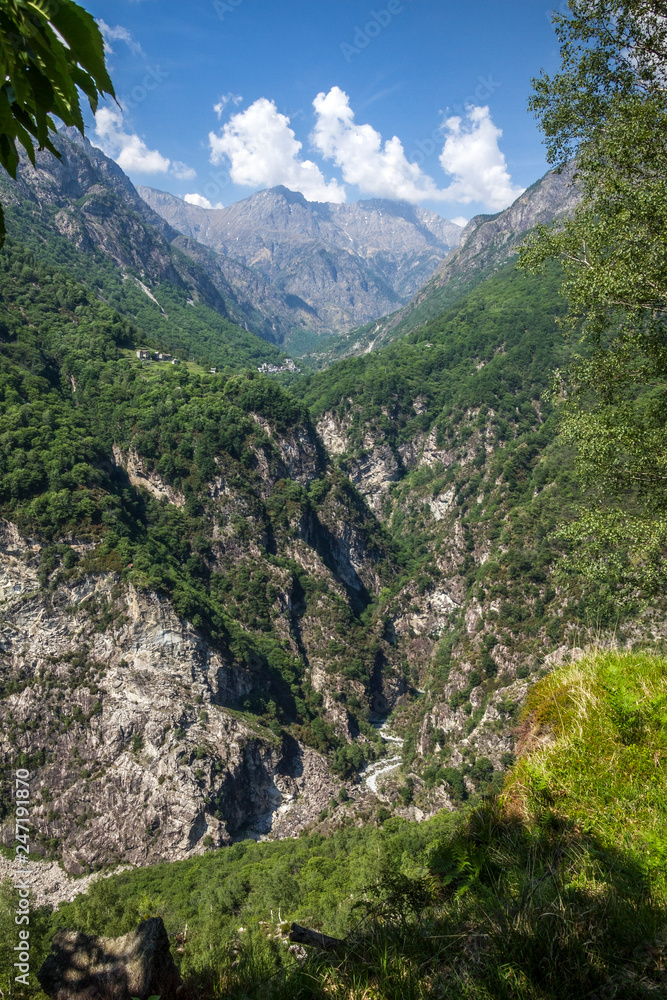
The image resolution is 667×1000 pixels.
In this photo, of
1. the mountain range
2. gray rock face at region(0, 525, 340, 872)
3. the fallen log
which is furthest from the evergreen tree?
gray rock face at region(0, 525, 340, 872)

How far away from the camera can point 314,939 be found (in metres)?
4.55

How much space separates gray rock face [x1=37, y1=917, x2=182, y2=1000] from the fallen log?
1.07 metres

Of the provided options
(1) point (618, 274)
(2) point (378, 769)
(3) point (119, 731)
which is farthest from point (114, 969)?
(2) point (378, 769)

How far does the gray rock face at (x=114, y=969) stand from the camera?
4375 millimetres

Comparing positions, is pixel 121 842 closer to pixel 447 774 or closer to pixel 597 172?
pixel 447 774

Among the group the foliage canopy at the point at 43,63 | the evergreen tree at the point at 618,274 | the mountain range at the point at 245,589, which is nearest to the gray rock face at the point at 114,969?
the foliage canopy at the point at 43,63

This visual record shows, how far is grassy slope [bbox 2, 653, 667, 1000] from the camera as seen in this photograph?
355 centimetres

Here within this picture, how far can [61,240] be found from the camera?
187m

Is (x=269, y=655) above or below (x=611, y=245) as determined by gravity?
below

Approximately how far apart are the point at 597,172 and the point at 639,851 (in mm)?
12884

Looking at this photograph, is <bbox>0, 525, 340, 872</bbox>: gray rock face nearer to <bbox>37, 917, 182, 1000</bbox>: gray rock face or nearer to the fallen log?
<bbox>37, 917, 182, 1000</bbox>: gray rock face

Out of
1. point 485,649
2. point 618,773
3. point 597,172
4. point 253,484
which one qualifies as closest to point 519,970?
point 618,773

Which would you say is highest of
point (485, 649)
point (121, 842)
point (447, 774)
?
point (121, 842)

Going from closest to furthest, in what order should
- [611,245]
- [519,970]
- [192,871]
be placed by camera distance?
[519,970] → [611,245] → [192,871]
